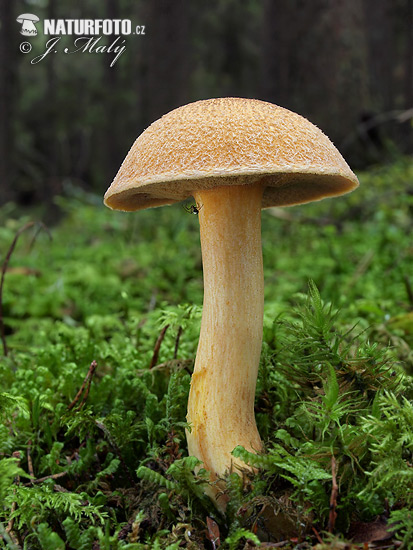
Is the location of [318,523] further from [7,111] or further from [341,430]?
[7,111]

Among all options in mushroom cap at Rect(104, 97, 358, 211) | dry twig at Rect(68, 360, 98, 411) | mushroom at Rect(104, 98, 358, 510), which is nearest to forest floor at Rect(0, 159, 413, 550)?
dry twig at Rect(68, 360, 98, 411)

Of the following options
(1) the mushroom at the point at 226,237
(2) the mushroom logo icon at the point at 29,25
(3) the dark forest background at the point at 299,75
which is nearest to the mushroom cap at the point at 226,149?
(1) the mushroom at the point at 226,237

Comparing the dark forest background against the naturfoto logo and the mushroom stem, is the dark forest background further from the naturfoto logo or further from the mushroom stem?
the naturfoto logo

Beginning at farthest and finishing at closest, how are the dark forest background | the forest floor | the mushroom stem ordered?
the dark forest background → the mushroom stem → the forest floor

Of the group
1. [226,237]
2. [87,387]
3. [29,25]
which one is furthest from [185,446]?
[29,25]

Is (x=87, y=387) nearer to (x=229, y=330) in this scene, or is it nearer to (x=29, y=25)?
(x=229, y=330)

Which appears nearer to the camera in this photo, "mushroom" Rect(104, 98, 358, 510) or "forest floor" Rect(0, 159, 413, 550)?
"forest floor" Rect(0, 159, 413, 550)

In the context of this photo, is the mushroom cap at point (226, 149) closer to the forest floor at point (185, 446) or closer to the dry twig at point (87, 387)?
the forest floor at point (185, 446)
